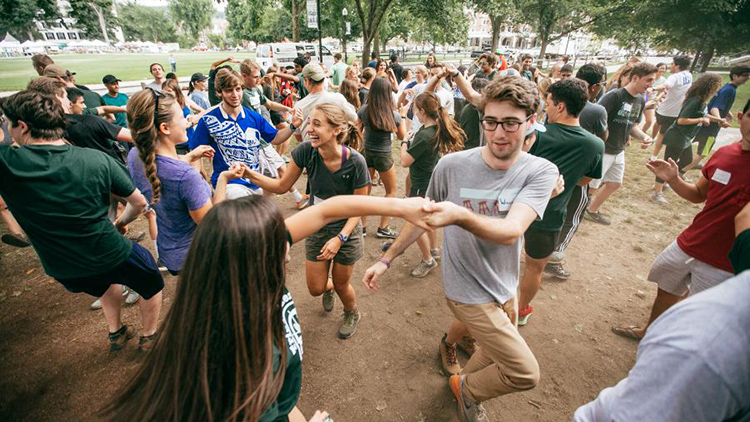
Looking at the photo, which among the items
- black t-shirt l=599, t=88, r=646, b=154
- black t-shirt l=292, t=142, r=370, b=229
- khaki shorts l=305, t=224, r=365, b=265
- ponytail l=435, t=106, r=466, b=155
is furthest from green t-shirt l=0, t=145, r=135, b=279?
black t-shirt l=599, t=88, r=646, b=154

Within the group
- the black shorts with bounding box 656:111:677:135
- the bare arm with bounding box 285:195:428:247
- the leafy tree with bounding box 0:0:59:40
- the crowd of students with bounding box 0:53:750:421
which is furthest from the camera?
the leafy tree with bounding box 0:0:59:40

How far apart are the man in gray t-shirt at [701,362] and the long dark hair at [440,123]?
349cm

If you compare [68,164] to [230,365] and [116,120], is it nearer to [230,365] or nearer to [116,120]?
[230,365]

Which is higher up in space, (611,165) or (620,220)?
(611,165)

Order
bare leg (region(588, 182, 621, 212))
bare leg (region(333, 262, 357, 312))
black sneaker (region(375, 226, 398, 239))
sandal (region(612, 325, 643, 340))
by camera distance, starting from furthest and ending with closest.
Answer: bare leg (region(588, 182, 621, 212))
black sneaker (region(375, 226, 398, 239))
sandal (region(612, 325, 643, 340))
bare leg (region(333, 262, 357, 312))

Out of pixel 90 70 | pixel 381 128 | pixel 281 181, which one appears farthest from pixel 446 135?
pixel 90 70

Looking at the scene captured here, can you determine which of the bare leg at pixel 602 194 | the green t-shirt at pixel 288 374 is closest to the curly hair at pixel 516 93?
the green t-shirt at pixel 288 374

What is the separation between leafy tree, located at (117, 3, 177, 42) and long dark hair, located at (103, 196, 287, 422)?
14129 centimetres

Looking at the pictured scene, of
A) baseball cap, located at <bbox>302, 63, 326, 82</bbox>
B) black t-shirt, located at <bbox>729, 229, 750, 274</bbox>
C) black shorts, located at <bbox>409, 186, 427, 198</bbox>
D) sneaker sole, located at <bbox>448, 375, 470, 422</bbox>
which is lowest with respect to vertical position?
sneaker sole, located at <bbox>448, 375, 470, 422</bbox>

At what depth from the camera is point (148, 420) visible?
110 cm

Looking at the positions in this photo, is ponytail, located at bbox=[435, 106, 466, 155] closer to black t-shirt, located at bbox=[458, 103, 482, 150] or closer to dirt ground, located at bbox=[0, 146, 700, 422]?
black t-shirt, located at bbox=[458, 103, 482, 150]

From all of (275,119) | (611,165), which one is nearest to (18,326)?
(275,119)

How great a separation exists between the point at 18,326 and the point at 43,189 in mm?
2651

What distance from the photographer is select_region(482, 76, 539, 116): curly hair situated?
2.02 m
